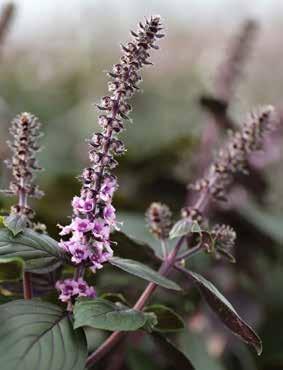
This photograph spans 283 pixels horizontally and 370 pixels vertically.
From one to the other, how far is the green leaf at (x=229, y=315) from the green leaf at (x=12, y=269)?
20 cm

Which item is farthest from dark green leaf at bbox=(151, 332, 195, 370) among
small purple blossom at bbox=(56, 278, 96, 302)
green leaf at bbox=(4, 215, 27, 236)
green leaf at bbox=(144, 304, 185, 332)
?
green leaf at bbox=(4, 215, 27, 236)

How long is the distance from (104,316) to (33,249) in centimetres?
11

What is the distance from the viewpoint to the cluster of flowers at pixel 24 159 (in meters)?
0.87

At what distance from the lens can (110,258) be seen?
86 centimetres

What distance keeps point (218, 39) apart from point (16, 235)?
11.9ft

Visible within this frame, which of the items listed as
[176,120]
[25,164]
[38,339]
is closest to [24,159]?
[25,164]

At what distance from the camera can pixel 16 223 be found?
82cm

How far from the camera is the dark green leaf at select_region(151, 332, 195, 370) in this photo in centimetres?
92

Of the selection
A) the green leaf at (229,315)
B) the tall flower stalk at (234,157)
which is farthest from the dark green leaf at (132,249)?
the green leaf at (229,315)

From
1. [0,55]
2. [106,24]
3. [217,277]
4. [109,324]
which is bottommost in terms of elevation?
[217,277]

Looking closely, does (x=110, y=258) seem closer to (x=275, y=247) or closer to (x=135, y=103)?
(x=275, y=247)

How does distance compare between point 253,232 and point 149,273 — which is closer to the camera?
point 149,273

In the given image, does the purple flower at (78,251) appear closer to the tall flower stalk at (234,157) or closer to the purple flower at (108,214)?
the purple flower at (108,214)

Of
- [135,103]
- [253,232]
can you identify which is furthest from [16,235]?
[135,103]
